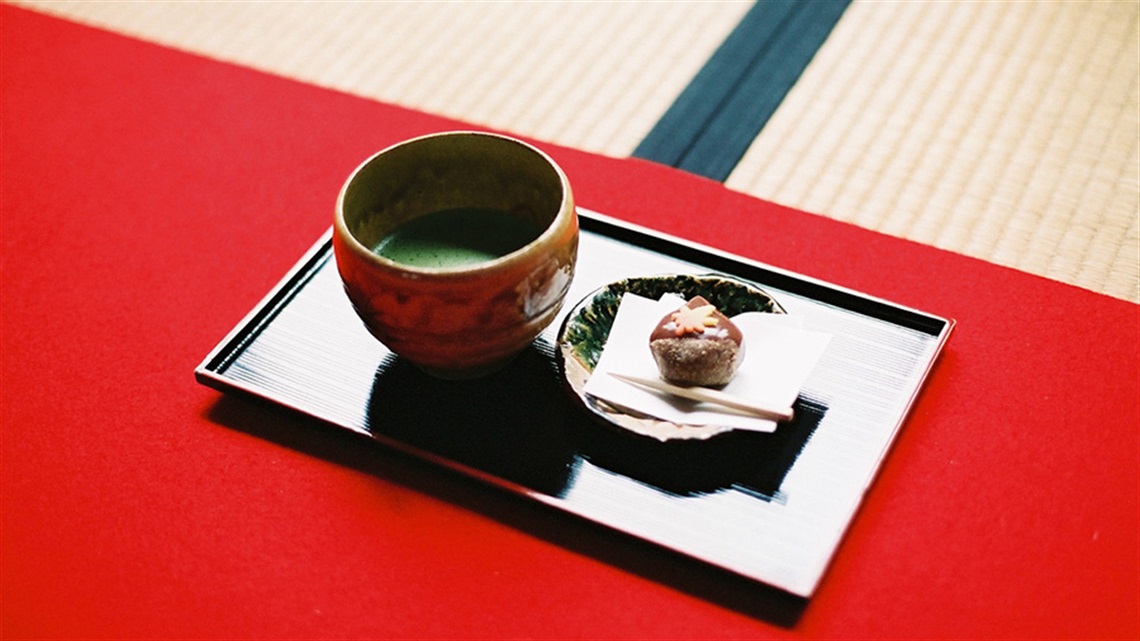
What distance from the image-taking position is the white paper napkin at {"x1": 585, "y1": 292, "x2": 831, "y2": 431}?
686mm

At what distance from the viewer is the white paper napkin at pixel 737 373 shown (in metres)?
0.69

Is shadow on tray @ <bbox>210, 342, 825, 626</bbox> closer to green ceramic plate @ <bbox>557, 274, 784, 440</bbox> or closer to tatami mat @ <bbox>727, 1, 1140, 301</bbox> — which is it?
green ceramic plate @ <bbox>557, 274, 784, 440</bbox>

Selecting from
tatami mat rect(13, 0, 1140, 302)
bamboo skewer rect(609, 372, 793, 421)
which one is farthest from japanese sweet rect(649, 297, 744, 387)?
tatami mat rect(13, 0, 1140, 302)

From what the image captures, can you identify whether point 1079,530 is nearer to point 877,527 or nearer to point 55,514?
point 877,527

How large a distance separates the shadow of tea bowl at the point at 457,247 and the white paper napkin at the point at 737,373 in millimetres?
55

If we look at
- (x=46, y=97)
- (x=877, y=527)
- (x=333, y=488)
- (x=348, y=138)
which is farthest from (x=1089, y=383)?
(x=46, y=97)

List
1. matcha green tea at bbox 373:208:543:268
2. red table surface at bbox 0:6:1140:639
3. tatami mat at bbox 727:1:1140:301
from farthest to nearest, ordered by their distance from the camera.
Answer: tatami mat at bbox 727:1:1140:301 → matcha green tea at bbox 373:208:543:268 → red table surface at bbox 0:6:1140:639

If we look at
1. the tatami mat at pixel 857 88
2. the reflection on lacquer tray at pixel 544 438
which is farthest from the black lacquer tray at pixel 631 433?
the tatami mat at pixel 857 88

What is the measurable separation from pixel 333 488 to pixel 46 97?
640 millimetres

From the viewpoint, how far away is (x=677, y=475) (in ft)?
2.18

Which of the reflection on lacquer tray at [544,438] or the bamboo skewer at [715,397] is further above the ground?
the bamboo skewer at [715,397]

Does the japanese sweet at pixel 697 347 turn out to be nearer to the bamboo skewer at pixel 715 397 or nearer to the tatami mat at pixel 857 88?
the bamboo skewer at pixel 715 397

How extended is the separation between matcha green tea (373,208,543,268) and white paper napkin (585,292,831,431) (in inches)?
3.6

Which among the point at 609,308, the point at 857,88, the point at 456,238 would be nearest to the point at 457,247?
the point at 456,238
